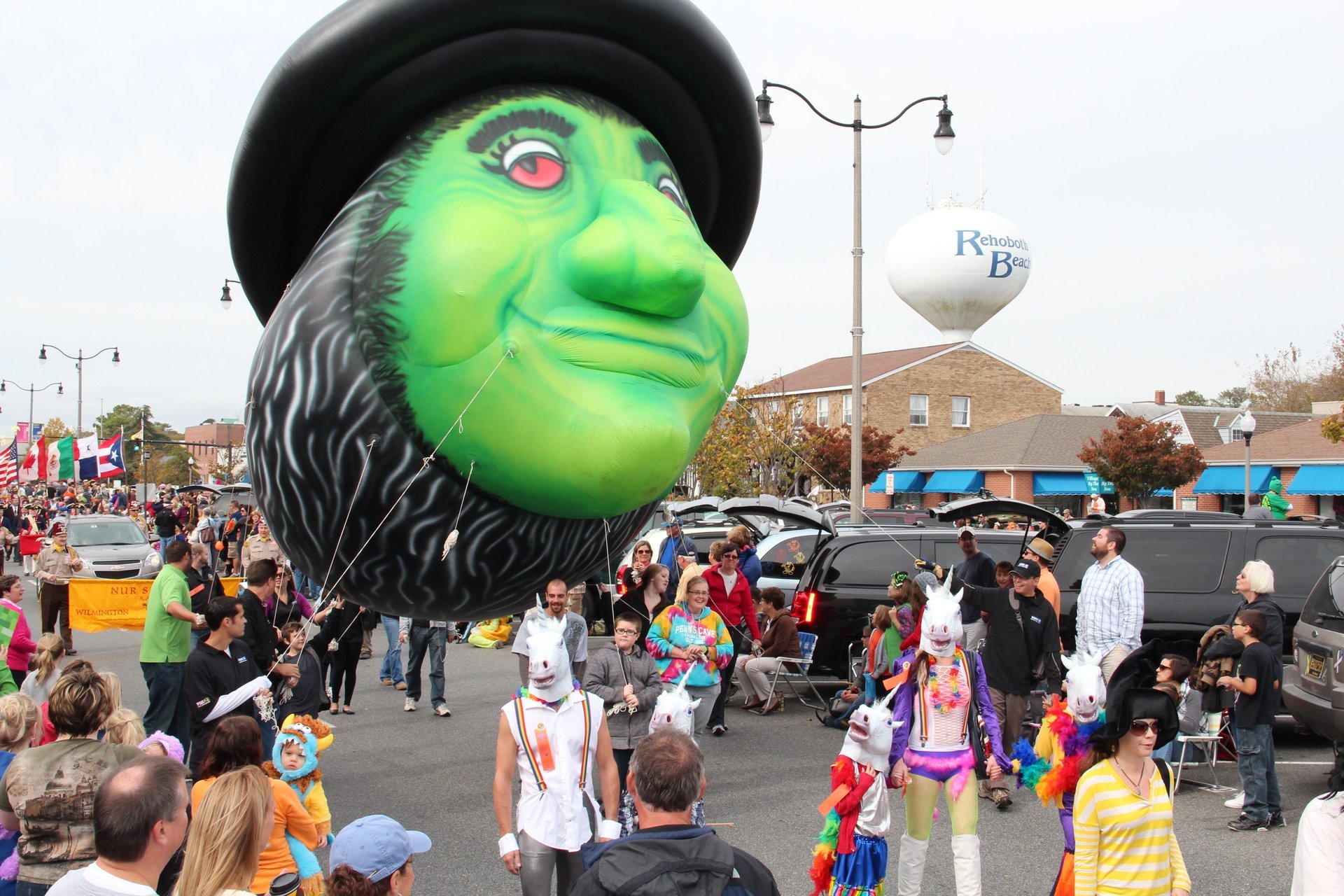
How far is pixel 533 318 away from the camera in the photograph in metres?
2.15

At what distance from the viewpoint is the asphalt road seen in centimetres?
561

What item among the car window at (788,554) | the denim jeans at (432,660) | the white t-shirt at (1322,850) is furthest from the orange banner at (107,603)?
the white t-shirt at (1322,850)

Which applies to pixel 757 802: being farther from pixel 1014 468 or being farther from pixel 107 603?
pixel 1014 468

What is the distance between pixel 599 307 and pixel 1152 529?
322 inches

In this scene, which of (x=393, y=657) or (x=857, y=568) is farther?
(x=393, y=657)

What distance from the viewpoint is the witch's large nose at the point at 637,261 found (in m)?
2.14

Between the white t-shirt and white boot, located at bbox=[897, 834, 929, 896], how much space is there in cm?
200

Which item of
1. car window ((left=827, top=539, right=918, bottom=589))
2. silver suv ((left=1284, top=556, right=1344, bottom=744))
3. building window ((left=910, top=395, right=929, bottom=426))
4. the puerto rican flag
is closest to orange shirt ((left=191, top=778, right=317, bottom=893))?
silver suv ((left=1284, top=556, right=1344, bottom=744))

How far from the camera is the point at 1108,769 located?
377cm

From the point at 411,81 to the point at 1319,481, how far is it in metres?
32.9

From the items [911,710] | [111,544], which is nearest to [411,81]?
[911,710]

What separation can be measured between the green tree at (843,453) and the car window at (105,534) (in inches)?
666

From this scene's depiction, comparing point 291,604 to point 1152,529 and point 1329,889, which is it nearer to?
point 1329,889

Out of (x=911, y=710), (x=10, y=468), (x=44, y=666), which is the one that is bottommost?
(x=911, y=710)
